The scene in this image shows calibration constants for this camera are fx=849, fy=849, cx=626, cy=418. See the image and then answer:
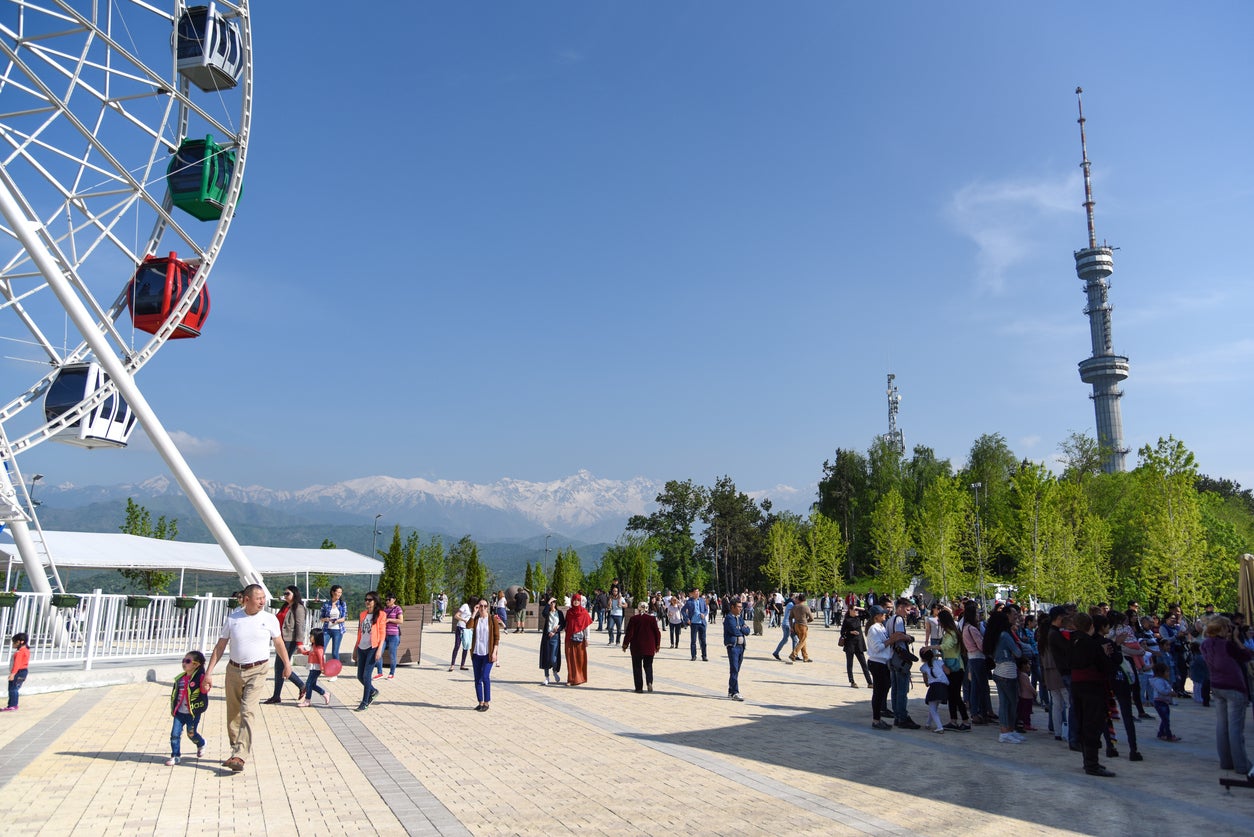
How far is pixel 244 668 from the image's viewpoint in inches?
333

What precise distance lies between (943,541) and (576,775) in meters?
42.3

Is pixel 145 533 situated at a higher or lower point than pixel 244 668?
higher

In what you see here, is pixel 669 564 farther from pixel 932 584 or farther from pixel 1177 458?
pixel 1177 458

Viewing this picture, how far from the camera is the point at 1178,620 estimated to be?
18.2m

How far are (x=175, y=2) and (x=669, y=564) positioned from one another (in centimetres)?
7936

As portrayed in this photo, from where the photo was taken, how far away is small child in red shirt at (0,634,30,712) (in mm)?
11719

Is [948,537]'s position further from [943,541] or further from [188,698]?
[188,698]

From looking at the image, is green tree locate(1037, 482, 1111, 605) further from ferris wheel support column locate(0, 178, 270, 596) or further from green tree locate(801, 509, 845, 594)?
ferris wheel support column locate(0, 178, 270, 596)

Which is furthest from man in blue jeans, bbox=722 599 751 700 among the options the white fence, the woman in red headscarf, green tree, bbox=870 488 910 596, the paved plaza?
green tree, bbox=870 488 910 596

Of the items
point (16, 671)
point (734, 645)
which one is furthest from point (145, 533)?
point (734, 645)

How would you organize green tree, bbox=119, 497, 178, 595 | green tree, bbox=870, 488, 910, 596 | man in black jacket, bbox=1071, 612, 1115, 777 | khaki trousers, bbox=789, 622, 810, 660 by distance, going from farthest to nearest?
green tree, bbox=870, 488, 910, 596
green tree, bbox=119, 497, 178, 595
khaki trousers, bbox=789, 622, 810, 660
man in black jacket, bbox=1071, 612, 1115, 777

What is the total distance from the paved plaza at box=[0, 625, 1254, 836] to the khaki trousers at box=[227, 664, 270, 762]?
0.29m

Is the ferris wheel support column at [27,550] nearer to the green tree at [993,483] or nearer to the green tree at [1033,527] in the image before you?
the green tree at [1033,527]

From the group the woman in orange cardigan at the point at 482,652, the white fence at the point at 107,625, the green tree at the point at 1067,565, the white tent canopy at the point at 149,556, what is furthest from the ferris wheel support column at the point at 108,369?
the green tree at the point at 1067,565
